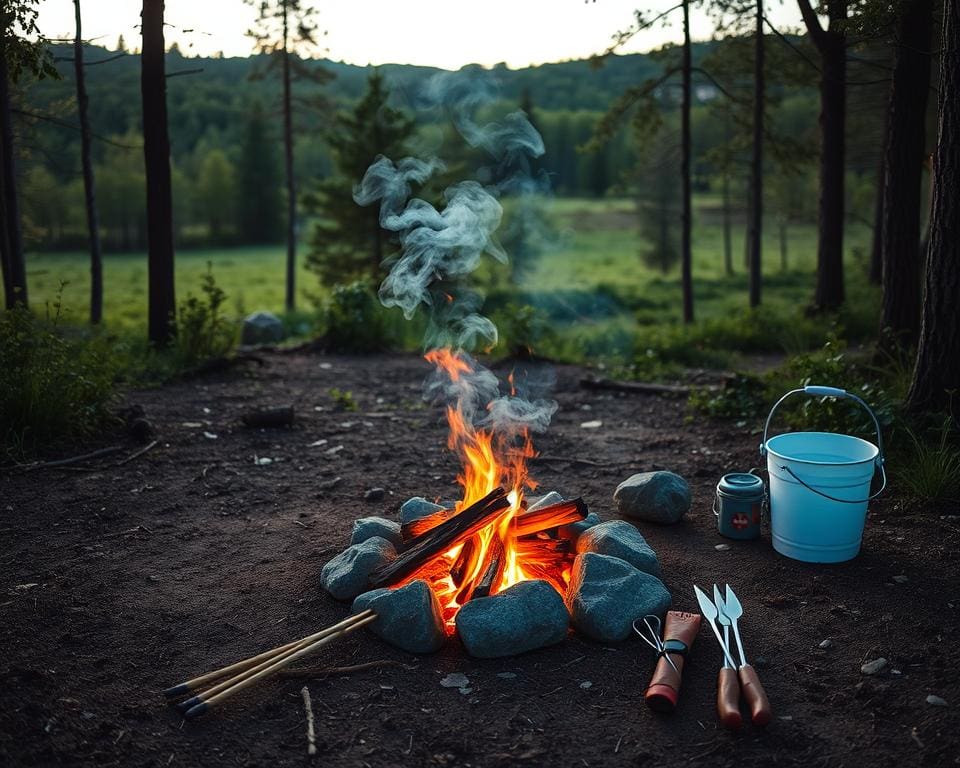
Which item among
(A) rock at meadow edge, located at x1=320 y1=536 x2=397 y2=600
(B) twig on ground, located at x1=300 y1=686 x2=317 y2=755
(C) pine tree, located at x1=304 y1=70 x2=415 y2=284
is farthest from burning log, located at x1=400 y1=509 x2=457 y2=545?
(C) pine tree, located at x1=304 y1=70 x2=415 y2=284

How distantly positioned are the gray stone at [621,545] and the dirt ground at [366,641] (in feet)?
0.83

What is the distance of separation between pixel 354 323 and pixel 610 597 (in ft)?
30.3

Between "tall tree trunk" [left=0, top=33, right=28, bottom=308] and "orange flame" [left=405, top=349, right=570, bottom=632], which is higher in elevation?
"tall tree trunk" [left=0, top=33, right=28, bottom=308]

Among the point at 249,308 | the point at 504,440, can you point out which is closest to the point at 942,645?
the point at 504,440

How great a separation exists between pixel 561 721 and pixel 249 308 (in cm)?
3057

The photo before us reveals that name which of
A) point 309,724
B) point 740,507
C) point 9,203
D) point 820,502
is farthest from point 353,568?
point 9,203

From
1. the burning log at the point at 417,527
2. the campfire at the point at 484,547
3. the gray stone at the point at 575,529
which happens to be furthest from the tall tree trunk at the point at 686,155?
the burning log at the point at 417,527

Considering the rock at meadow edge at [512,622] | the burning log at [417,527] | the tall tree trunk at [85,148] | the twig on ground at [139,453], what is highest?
the tall tree trunk at [85,148]

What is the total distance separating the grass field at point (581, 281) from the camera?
27281mm

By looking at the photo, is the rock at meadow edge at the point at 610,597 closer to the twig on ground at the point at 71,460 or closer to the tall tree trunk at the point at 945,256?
the tall tree trunk at the point at 945,256

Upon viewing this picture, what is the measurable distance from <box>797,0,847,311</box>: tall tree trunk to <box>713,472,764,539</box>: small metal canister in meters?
8.29

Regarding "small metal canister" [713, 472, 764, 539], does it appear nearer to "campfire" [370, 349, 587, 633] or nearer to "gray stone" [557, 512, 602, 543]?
"gray stone" [557, 512, 602, 543]

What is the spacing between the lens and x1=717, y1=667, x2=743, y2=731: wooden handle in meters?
3.35

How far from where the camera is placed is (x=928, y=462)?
565 centimetres
